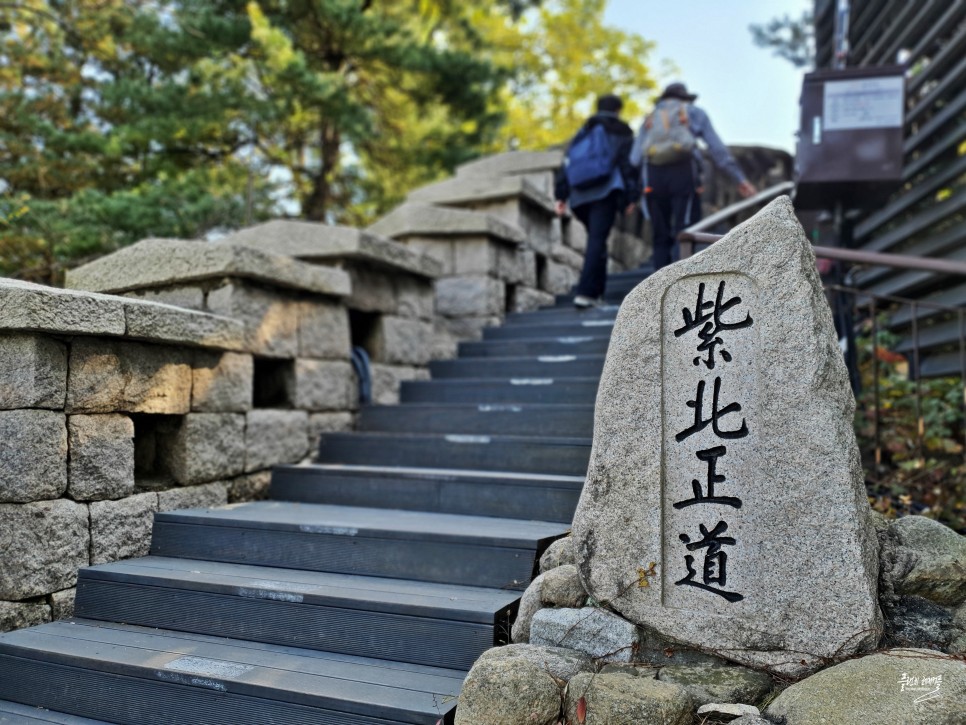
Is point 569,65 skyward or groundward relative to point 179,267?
skyward

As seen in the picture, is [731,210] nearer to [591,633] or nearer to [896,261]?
[896,261]

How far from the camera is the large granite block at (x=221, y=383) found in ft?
13.9

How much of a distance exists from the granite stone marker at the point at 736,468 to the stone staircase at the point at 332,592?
64cm

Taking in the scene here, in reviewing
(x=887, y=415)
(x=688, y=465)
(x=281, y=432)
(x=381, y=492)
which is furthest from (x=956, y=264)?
(x=281, y=432)

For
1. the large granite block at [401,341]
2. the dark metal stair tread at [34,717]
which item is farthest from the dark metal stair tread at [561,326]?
the dark metal stair tread at [34,717]

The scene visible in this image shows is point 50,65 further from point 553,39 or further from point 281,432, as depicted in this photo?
point 553,39

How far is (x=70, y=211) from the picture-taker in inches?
304

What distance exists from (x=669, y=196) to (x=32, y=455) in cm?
493

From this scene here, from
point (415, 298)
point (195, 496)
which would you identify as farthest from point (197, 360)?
point (415, 298)

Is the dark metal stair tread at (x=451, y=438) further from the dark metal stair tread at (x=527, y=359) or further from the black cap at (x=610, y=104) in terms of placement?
the black cap at (x=610, y=104)

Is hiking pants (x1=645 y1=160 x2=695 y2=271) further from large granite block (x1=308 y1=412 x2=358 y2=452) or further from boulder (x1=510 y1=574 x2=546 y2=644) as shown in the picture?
boulder (x1=510 y1=574 x2=546 y2=644)

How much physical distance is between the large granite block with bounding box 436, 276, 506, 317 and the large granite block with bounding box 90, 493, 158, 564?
3314 millimetres

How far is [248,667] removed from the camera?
2928 mm

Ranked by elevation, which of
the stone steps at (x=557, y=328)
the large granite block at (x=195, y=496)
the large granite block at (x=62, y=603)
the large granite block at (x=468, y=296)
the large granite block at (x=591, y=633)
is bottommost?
the large granite block at (x=62, y=603)
